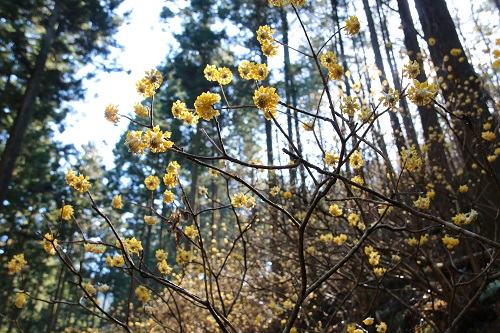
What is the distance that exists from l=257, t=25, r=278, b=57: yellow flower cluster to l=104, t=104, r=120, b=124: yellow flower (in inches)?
32.6

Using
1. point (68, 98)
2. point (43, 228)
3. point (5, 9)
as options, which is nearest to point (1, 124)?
point (68, 98)

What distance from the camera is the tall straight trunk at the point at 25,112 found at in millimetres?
8312

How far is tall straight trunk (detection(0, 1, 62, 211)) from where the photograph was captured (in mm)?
8312

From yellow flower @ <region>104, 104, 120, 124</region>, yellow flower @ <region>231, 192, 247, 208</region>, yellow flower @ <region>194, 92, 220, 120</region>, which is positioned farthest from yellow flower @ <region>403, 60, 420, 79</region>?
yellow flower @ <region>104, 104, 120, 124</region>

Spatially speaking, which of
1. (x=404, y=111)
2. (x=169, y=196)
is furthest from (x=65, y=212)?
(x=404, y=111)

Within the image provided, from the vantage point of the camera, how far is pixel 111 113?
1.78m

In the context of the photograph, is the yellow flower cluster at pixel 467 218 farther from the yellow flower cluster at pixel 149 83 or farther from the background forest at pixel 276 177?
the yellow flower cluster at pixel 149 83

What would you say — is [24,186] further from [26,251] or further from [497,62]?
[497,62]

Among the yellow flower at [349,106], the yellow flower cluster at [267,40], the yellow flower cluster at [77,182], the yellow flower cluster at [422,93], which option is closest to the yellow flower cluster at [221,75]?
the yellow flower cluster at [267,40]

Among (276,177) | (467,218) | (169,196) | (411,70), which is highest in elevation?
(276,177)

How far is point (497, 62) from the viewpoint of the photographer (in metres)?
2.62

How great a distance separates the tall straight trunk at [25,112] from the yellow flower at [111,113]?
26.1 ft

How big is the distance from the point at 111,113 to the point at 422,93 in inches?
54.4

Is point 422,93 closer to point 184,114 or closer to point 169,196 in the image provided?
point 184,114
